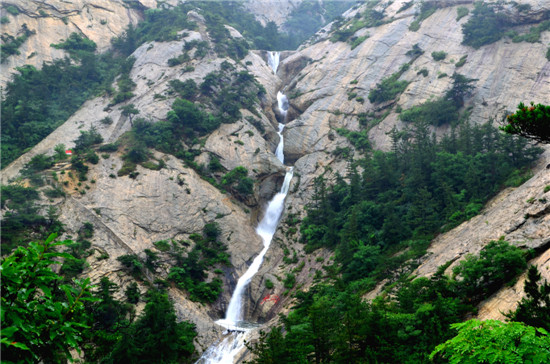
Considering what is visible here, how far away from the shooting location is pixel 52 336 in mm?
5414

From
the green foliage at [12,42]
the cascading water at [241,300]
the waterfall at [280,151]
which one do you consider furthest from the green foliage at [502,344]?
the green foliage at [12,42]

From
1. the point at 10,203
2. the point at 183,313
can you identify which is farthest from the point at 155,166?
the point at 183,313

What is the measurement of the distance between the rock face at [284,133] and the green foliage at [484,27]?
1.40 metres

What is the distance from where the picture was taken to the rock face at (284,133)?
27.1 metres

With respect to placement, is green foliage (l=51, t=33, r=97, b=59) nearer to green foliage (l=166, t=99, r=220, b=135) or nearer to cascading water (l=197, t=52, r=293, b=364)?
green foliage (l=166, t=99, r=220, b=135)

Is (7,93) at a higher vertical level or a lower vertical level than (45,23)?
lower

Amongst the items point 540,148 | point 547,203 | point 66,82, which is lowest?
point 540,148

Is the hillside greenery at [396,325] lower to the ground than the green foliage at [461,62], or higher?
lower

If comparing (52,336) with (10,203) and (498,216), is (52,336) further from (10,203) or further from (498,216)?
(10,203)

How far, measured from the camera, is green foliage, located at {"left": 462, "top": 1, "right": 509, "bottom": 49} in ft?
173

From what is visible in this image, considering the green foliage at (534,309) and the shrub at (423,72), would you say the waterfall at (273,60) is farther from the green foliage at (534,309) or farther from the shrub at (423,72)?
the green foliage at (534,309)

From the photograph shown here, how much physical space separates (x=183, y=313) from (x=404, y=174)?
26.8 metres

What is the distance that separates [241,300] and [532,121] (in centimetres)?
3115

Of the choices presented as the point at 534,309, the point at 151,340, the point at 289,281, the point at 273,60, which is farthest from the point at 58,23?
the point at 534,309
